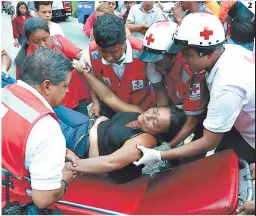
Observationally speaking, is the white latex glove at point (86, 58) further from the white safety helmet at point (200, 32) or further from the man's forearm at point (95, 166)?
the white safety helmet at point (200, 32)

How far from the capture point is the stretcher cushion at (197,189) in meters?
1.82

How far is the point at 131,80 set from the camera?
8.32ft

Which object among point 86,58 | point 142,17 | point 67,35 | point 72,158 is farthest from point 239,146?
point 67,35

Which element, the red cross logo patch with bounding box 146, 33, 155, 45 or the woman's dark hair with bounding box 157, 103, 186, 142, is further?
the woman's dark hair with bounding box 157, 103, 186, 142

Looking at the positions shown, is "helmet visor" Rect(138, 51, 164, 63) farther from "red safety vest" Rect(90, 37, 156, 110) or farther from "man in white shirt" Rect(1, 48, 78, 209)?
"man in white shirt" Rect(1, 48, 78, 209)

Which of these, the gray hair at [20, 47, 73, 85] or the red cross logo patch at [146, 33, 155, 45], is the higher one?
the gray hair at [20, 47, 73, 85]

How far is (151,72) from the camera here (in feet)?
8.13

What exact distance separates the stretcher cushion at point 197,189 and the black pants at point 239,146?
18 centimetres

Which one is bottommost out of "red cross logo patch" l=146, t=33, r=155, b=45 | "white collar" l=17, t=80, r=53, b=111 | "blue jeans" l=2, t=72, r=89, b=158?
"blue jeans" l=2, t=72, r=89, b=158

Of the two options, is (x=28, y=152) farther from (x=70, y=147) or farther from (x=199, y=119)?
(x=199, y=119)

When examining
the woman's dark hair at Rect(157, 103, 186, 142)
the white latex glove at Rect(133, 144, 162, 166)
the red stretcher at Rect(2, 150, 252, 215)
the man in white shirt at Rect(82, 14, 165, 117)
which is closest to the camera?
the red stretcher at Rect(2, 150, 252, 215)

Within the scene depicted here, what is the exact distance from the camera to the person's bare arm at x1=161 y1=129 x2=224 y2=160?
76.8 inches

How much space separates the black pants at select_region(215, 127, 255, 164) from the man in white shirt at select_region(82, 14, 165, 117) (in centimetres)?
52

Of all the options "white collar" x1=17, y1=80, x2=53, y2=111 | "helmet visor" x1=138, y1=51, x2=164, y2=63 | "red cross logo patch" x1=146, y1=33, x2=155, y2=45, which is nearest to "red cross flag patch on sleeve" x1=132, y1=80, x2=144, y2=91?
"helmet visor" x1=138, y1=51, x2=164, y2=63
